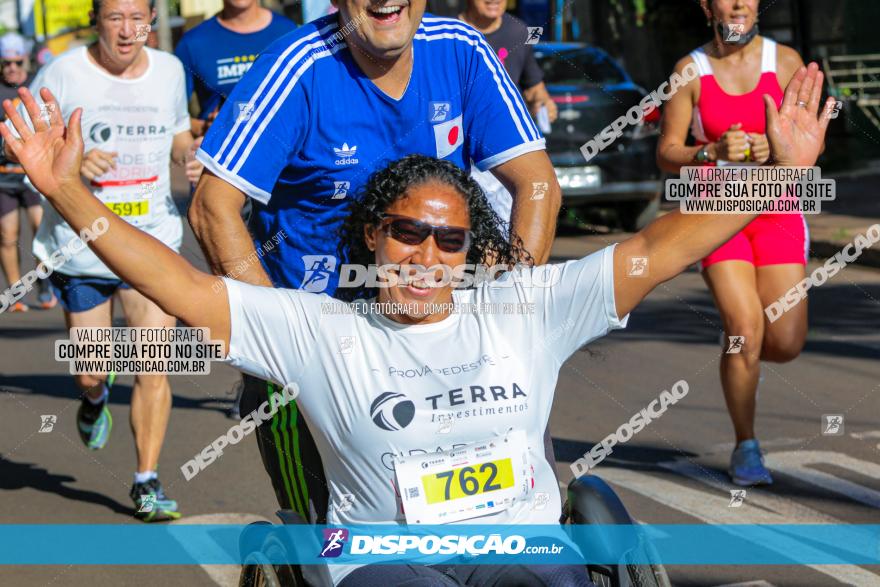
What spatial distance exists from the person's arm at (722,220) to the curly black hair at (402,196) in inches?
15.0

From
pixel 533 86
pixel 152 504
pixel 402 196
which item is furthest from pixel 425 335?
pixel 533 86

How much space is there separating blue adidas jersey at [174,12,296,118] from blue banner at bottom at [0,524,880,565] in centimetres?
281

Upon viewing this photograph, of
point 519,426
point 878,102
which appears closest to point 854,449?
point 519,426

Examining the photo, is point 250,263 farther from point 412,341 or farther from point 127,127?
point 127,127

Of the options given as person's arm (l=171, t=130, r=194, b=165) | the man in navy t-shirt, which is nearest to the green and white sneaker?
person's arm (l=171, t=130, r=194, b=165)

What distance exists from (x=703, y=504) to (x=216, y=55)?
3.69m

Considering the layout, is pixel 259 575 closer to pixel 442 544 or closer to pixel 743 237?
pixel 442 544

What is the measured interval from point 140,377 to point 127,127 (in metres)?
1.14

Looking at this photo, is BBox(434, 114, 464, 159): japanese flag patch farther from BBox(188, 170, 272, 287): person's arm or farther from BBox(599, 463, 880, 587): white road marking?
BBox(599, 463, 880, 587): white road marking

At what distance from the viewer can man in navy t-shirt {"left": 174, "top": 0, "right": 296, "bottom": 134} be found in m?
7.67

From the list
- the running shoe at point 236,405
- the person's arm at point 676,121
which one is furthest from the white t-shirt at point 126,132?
the person's arm at point 676,121

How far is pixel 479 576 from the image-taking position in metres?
3.20

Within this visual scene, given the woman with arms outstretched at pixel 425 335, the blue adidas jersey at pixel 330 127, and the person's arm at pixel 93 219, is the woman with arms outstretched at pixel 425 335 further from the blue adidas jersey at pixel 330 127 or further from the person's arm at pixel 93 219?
the blue adidas jersey at pixel 330 127

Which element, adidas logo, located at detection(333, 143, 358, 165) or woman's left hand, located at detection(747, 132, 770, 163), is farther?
woman's left hand, located at detection(747, 132, 770, 163)
